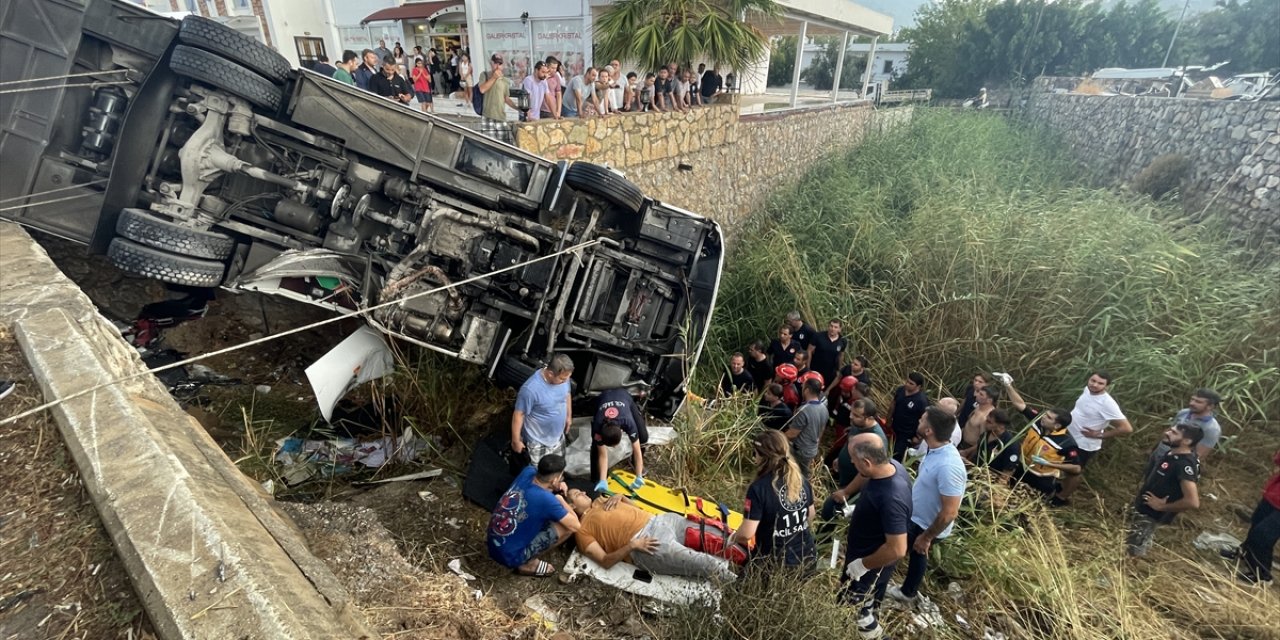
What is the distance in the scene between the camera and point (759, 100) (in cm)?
1523

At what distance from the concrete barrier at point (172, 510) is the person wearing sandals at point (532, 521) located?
1127 mm

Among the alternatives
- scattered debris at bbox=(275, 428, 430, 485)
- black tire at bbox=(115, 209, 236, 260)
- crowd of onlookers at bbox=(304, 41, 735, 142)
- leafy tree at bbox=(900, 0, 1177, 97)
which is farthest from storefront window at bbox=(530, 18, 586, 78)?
leafy tree at bbox=(900, 0, 1177, 97)

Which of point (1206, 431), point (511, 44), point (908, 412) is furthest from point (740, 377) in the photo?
point (511, 44)

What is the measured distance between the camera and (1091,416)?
Answer: 4.52 meters

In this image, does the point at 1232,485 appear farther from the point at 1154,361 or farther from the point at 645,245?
the point at 645,245

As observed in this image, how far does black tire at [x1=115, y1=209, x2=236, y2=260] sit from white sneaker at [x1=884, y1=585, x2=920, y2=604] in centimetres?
509

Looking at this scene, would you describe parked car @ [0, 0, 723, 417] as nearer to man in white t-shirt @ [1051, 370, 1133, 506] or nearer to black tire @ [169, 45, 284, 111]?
black tire @ [169, 45, 284, 111]

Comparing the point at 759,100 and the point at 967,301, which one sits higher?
the point at 759,100

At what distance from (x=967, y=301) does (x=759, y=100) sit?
34.5ft

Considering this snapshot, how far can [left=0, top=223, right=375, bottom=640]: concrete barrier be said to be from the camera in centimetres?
159

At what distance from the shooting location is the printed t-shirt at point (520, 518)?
10.1 feet

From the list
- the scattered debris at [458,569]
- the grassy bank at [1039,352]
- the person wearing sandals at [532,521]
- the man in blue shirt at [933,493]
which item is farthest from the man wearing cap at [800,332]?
the scattered debris at [458,569]

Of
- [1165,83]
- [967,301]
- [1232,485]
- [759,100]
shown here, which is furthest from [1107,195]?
[1165,83]

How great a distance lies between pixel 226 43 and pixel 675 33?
226 inches
